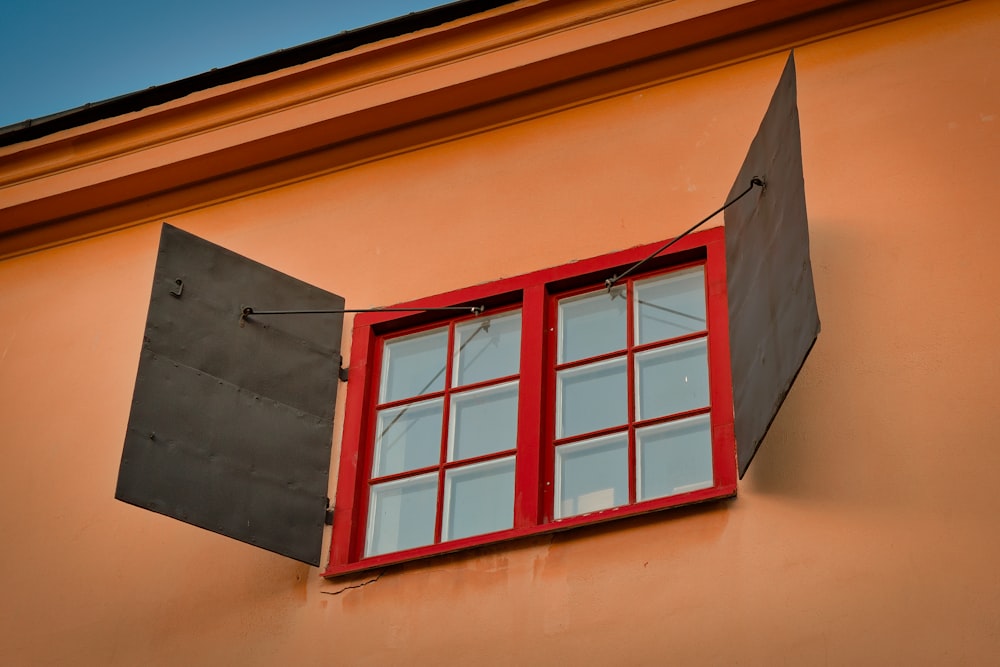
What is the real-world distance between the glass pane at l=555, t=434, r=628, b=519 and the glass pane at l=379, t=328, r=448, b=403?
88 cm

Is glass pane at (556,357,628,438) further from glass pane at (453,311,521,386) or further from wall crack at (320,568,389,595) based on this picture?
wall crack at (320,568,389,595)

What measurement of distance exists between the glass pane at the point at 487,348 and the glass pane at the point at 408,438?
213 mm

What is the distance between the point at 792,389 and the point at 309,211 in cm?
307

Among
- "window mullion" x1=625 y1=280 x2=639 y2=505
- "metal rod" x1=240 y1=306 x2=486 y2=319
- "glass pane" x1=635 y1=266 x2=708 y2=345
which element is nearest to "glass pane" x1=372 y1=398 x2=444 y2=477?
"metal rod" x1=240 y1=306 x2=486 y2=319

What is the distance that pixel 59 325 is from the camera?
9.05 metres

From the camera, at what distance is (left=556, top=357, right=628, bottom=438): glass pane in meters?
7.37

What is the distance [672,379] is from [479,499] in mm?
1017

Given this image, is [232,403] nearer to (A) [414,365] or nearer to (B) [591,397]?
(A) [414,365]

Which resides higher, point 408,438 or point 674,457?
point 408,438

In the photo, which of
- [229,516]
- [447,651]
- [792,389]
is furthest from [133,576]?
[792,389]

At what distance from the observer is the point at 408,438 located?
7.80 meters

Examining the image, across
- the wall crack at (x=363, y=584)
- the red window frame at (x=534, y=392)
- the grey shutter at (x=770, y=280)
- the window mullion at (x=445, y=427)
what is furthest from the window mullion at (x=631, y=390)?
the wall crack at (x=363, y=584)

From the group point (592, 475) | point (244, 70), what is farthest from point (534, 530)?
point (244, 70)

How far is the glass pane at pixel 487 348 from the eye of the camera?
779cm
